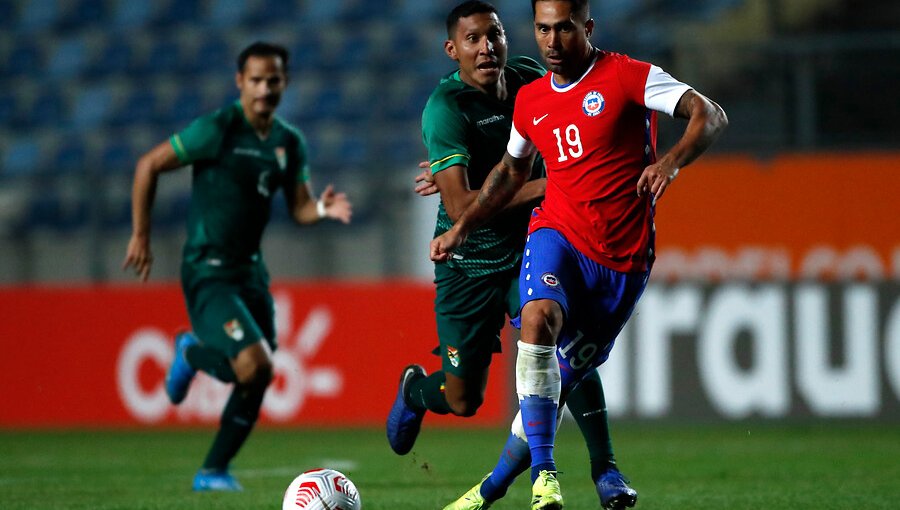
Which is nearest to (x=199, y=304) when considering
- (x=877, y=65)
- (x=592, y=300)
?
(x=592, y=300)

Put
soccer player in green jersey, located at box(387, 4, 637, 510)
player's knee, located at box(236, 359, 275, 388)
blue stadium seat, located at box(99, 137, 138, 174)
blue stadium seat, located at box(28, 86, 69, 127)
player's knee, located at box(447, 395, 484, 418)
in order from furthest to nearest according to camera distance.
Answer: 1. blue stadium seat, located at box(28, 86, 69, 127)
2. blue stadium seat, located at box(99, 137, 138, 174)
3. player's knee, located at box(236, 359, 275, 388)
4. player's knee, located at box(447, 395, 484, 418)
5. soccer player in green jersey, located at box(387, 4, 637, 510)

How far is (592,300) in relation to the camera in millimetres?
5543

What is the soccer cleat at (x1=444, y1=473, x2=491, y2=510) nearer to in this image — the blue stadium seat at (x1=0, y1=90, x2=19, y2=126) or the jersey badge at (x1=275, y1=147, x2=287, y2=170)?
the jersey badge at (x1=275, y1=147, x2=287, y2=170)

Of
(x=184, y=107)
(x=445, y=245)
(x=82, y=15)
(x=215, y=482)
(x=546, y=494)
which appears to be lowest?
(x=215, y=482)

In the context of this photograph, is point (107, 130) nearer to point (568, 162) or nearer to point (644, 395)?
point (644, 395)

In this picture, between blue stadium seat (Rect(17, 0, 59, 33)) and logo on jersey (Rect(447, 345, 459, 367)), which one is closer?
logo on jersey (Rect(447, 345, 459, 367))

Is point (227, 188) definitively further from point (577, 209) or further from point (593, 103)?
point (593, 103)

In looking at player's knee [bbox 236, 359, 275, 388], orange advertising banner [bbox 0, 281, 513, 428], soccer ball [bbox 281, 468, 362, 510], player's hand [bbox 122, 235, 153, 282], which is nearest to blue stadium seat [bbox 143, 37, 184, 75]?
orange advertising banner [bbox 0, 281, 513, 428]

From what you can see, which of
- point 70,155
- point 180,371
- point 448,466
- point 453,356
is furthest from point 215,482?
point 70,155

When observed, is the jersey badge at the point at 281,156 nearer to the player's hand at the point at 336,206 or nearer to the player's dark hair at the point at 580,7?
the player's hand at the point at 336,206

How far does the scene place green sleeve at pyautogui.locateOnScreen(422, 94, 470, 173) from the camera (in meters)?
6.02

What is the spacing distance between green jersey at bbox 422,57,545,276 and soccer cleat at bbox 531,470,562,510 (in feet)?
5.05

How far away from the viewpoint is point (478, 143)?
6.32 metres

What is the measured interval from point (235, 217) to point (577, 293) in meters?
2.96
